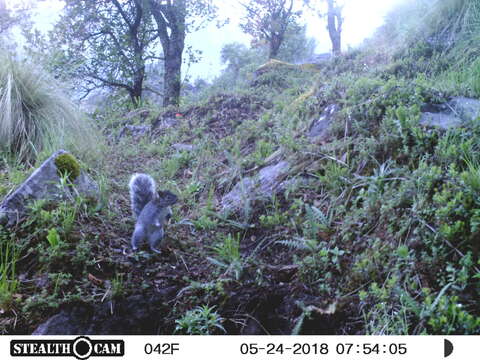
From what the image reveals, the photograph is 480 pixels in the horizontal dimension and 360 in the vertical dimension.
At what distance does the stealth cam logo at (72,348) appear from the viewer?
1681 mm

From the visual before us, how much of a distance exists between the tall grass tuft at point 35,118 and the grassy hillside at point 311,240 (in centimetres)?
59

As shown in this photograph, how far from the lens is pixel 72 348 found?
1696 mm

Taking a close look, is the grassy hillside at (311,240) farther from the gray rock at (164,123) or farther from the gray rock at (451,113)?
the gray rock at (164,123)

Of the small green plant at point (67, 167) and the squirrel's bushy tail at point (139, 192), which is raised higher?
the small green plant at point (67, 167)

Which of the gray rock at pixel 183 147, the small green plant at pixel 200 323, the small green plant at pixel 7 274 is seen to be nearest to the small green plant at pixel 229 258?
the small green plant at pixel 200 323

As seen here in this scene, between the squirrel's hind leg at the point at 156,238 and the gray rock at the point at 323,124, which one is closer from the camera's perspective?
the squirrel's hind leg at the point at 156,238

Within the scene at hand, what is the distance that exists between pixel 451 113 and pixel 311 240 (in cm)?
162

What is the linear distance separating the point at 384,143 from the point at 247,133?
2.19 m

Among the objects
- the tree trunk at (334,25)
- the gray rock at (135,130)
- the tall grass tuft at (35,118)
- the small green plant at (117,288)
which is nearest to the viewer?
the small green plant at (117,288)

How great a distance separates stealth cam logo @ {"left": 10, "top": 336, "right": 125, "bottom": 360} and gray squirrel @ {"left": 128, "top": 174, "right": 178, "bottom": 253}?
0.94 m

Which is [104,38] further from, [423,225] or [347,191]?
[423,225]

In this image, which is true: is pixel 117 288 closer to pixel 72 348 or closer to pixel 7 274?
pixel 72 348
